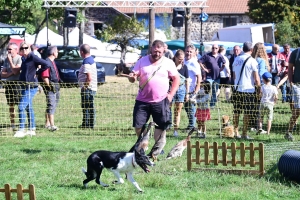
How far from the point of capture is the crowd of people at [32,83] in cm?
1337

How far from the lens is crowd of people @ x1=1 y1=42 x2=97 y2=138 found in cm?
1337

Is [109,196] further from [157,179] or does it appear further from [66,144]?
[66,144]

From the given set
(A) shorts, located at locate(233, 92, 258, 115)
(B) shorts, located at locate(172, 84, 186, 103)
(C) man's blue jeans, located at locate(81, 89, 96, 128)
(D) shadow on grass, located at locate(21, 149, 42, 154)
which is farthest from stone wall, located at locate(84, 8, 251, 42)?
(D) shadow on grass, located at locate(21, 149, 42, 154)

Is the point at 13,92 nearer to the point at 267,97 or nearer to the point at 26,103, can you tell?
the point at 26,103

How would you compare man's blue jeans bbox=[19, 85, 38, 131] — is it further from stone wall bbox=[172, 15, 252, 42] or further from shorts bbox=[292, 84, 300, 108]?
stone wall bbox=[172, 15, 252, 42]

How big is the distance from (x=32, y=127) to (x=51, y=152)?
2.63 meters

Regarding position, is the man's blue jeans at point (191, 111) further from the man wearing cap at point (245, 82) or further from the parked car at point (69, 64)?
the parked car at point (69, 64)

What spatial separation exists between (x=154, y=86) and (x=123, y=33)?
26.9 meters

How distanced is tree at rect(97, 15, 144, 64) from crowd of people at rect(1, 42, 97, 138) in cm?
2130

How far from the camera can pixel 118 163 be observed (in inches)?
313

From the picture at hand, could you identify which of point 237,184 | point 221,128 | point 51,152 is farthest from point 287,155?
point 221,128

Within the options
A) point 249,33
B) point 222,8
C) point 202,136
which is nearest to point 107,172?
point 202,136

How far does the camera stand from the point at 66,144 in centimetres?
1208

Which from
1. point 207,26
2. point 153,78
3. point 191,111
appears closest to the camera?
point 153,78
